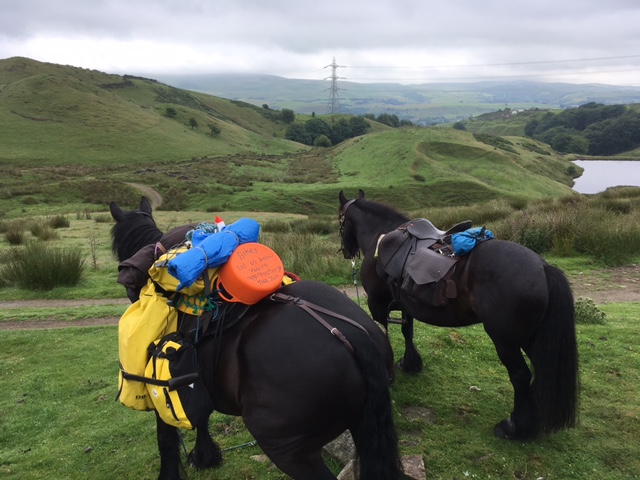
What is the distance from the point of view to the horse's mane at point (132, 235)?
11.2 ft

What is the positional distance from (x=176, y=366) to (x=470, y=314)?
2696 mm

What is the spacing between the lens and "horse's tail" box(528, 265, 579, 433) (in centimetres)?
330

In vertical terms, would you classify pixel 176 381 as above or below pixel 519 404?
above

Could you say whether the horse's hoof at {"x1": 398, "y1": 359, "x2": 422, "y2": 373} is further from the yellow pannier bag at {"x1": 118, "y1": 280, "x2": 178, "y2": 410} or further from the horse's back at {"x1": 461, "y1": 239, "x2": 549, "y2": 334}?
the yellow pannier bag at {"x1": 118, "y1": 280, "x2": 178, "y2": 410}

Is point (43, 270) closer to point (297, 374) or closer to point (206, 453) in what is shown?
point (206, 453)

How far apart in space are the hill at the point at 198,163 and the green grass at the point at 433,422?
847 inches

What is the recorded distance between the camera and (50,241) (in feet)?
48.2

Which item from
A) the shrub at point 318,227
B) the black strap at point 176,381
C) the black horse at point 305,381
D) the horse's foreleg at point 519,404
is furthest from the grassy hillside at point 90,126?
the horse's foreleg at point 519,404

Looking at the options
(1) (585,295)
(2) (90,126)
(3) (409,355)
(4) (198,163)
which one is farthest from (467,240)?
(2) (90,126)

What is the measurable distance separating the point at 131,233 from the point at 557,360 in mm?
3926

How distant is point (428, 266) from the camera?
3.76m

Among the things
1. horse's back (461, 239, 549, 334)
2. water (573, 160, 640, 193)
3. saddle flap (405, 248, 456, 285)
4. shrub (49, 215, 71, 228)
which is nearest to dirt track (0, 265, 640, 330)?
saddle flap (405, 248, 456, 285)

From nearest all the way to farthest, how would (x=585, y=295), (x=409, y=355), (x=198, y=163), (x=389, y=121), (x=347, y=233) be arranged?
(x=409, y=355)
(x=347, y=233)
(x=585, y=295)
(x=198, y=163)
(x=389, y=121)

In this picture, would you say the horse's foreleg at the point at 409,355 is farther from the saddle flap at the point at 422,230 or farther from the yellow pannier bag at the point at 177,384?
the yellow pannier bag at the point at 177,384
